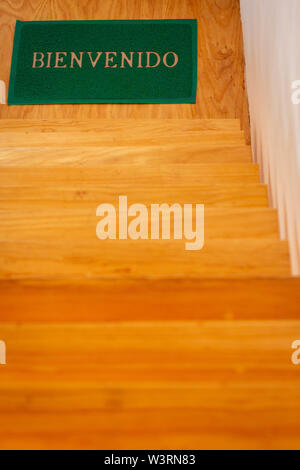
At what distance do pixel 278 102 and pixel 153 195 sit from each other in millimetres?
1259

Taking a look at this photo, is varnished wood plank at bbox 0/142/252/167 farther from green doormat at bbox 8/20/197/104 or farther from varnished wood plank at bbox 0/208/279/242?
green doormat at bbox 8/20/197/104

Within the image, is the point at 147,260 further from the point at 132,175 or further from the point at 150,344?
the point at 132,175

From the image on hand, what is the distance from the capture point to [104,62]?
128 inches

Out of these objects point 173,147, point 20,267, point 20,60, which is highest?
point 20,60

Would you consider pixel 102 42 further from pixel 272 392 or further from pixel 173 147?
pixel 272 392

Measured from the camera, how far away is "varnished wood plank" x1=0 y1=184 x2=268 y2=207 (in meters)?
1.25

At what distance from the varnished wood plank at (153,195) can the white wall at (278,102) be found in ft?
1.40

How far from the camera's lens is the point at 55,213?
3.52 feet

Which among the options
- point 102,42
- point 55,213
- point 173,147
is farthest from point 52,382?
point 102,42

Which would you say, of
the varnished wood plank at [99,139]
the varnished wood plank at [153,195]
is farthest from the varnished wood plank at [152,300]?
the varnished wood plank at [99,139]

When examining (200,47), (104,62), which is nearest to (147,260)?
(104,62)

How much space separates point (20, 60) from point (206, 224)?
2.93 metres

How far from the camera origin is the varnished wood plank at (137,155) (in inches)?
69.6

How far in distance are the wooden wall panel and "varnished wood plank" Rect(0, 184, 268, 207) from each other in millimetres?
1993
